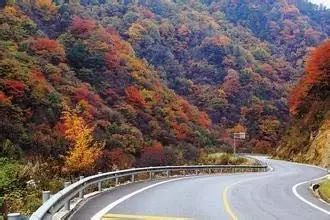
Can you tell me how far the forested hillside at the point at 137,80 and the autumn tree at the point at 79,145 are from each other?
0.16 meters

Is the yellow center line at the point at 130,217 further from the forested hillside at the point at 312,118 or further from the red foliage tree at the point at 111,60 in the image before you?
the red foliage tree at the point at 111,60

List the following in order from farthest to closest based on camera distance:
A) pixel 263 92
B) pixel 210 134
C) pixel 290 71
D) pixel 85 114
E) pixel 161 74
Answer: pixel 290 71 → pixel 263 92 → pixel 161 74 → pixel 210 134 → pixel 85 114

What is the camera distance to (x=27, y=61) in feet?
229

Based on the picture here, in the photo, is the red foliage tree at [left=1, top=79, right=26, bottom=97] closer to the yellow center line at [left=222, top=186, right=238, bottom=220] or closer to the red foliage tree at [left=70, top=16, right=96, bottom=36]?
the red foliage tree at [left=70, top=16, right=96, bottom=36]

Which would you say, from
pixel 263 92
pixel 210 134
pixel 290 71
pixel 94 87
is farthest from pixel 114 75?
pixel 290 71

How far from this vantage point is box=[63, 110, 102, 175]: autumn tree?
1896 inches

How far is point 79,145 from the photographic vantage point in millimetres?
53438

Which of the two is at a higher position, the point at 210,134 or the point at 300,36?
the point at 300,36

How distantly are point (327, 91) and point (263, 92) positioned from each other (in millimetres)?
59707

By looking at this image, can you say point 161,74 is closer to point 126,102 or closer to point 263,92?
point 263,92

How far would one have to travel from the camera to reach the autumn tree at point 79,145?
48156 millimetres

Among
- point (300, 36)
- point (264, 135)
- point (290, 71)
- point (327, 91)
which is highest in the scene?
point (300, 36)

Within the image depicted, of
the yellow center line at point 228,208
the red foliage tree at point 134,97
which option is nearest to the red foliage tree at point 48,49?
the red foliage tree at point 134,97

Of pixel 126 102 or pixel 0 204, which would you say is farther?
pixel 126 102
